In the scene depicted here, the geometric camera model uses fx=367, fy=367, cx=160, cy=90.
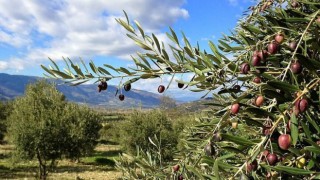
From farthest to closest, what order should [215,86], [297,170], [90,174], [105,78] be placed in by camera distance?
[90,174] → [105,78] → [215,86] → [297,170]

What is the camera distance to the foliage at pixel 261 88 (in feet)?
4.18

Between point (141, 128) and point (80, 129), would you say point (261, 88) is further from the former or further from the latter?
point (141, 128)

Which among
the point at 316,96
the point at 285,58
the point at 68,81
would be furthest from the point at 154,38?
the point at 316,96

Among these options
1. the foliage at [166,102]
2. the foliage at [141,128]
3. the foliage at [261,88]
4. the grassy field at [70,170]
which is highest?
the foliage at [166,102]

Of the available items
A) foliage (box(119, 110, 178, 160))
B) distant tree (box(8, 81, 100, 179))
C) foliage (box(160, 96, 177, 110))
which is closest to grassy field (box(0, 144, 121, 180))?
distant tree (box(8, 81, 100, 179))

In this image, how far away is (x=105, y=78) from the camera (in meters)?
2.06

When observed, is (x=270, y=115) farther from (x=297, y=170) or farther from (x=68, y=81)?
(x=68, y=81)

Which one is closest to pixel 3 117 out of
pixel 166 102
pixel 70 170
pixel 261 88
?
pixel 70 170

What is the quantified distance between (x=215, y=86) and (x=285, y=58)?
1.39 feet

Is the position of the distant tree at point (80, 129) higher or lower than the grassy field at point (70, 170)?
higher

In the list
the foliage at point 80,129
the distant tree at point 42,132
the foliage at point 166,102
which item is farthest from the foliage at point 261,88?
the foliage at point 166,102

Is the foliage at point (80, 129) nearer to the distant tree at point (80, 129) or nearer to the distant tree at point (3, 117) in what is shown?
the distant tree at point (80, 129)

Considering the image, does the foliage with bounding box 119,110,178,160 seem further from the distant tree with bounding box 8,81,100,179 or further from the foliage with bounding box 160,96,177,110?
the foliage with bounding box 160,96,177,110

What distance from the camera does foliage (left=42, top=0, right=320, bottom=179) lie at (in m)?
1.27
